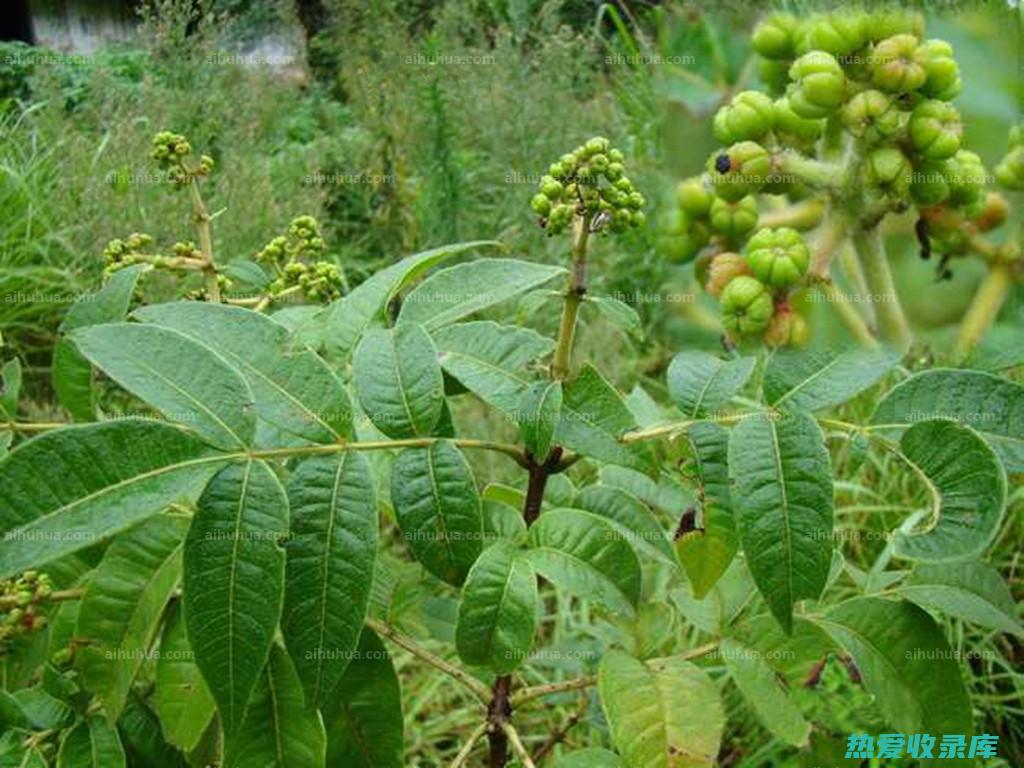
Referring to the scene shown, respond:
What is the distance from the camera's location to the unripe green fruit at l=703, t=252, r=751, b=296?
89cm

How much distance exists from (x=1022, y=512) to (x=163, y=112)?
2.04 m

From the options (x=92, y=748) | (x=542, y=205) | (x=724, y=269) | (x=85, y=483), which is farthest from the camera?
(x=724, y=269)

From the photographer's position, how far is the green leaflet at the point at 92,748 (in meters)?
0.69

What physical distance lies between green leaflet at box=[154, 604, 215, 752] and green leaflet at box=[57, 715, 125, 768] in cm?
5

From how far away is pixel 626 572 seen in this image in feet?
2.01

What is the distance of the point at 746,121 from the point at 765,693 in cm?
43

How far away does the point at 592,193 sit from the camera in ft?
1.92

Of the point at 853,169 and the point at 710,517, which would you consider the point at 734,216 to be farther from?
the point at 710,517

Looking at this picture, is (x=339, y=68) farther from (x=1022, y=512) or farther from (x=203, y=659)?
(x=203, y=659)

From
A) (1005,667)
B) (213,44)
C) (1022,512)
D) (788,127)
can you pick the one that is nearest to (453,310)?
(788,127)

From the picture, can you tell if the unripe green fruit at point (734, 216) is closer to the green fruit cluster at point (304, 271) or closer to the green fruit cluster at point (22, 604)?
the green fruit cluster at point (304, 271)

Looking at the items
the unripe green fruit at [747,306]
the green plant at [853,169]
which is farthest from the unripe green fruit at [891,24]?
the unripe green fruit at [747,306]

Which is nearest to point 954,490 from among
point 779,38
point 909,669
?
point 909,669

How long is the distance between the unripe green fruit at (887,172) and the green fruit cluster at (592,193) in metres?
0.25
